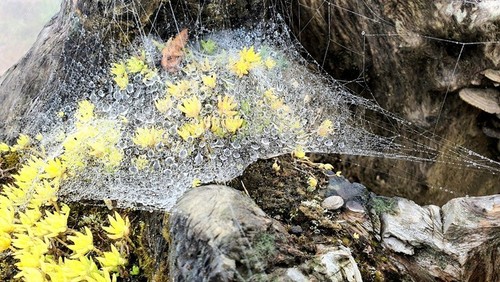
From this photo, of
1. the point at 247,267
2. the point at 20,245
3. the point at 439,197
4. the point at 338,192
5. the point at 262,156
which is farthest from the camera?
the point at 439,197

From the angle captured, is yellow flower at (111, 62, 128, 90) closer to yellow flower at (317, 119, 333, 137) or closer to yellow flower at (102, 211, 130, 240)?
yellow flower at (102, 211, 130, 240)

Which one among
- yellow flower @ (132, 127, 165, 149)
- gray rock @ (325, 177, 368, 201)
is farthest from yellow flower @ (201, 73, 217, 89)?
gray rock @ (325, 177, 368, 201)

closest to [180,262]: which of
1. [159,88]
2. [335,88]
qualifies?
[159,88]

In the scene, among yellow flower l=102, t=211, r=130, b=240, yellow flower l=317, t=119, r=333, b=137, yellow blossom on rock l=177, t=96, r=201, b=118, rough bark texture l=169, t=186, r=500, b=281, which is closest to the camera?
rough bark texture l=169, t=186, r=500, b=281

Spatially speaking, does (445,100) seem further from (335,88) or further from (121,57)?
(121,57)

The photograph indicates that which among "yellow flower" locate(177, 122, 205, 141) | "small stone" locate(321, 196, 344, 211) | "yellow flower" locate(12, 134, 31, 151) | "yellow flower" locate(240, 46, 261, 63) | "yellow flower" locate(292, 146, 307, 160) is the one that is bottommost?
"small stone" locate(321, 196, 344, 211)

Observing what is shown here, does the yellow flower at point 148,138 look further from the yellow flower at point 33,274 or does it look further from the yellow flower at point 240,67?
the yellow flower at point 33,274
